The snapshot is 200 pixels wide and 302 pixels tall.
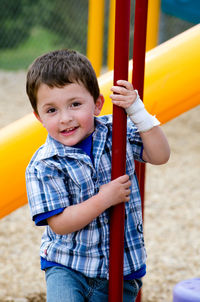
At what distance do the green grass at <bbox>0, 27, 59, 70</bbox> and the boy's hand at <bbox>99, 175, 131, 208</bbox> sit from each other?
11119 millimetres

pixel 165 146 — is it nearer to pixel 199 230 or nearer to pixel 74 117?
pixel 74 117

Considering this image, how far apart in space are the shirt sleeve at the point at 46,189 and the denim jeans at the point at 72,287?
20cm

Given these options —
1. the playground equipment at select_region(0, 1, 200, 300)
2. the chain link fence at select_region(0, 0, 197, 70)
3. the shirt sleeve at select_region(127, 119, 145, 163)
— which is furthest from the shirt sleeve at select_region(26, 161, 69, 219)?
the chain link fence at select_region(0, 0, 197, 70)

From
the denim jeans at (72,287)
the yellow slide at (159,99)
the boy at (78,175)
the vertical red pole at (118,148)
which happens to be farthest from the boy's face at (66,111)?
the yellow slide at (159,99)

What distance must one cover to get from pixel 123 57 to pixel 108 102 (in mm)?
694

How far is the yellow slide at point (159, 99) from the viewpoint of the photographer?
200cm

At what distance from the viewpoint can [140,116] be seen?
148cm

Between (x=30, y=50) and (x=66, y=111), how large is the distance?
1240 cm

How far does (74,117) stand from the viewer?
1.50m

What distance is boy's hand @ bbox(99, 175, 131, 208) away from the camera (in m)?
1.45

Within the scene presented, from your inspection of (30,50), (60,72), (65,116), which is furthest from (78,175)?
(30,50)

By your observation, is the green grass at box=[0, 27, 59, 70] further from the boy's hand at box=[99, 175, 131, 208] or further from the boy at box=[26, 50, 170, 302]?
the boy's hand at box=[99, 175, 131, 208]

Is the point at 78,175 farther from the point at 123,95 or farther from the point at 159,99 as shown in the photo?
the point at 159,99

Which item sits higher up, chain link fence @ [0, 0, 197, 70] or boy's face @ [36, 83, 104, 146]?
chain link fence @ [0, 0, 197, 70]
